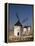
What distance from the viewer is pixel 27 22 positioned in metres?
0.97

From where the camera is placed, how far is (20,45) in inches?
37.9

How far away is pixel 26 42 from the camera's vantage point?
973mm

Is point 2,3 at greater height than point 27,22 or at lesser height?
greater

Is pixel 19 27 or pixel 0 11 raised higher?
pixel 0 11

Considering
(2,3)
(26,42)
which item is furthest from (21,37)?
(2,3)

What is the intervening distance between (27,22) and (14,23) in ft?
0.38

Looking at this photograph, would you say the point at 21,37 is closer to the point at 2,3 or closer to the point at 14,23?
the point at 14,23

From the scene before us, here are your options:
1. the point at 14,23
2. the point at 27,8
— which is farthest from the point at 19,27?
the point at 27,8

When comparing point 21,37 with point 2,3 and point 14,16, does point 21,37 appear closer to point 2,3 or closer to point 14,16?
point 14,16

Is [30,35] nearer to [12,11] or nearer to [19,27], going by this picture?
[19,27]

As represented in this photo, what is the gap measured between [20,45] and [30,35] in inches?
4.8

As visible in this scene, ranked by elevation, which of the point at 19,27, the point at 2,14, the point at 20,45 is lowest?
the point at 20,45

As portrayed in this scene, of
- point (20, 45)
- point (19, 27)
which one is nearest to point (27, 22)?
point (19, 27)

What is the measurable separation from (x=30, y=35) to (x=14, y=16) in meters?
0.21
